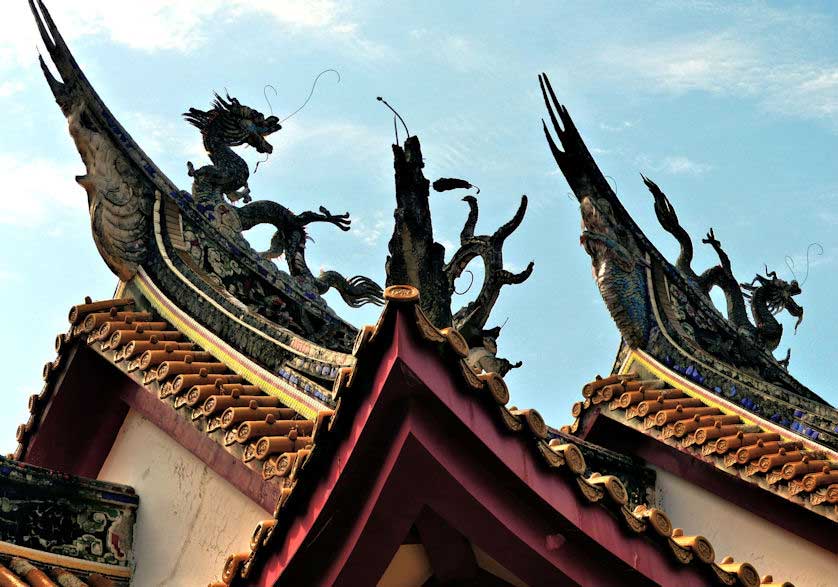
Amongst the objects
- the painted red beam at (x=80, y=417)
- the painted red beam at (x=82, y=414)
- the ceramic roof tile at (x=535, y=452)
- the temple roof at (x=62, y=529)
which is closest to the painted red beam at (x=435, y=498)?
the ceramic roof tile at (x=535, y=452)

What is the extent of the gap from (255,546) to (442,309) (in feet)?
7.77

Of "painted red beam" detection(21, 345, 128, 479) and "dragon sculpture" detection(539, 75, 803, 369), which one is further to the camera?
"dragon sculpture" detection(539, 75, 803, 369)

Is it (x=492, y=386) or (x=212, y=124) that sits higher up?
(x=212, y=124)

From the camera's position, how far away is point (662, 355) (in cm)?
990

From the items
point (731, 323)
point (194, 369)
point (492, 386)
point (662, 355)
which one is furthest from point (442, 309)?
point (731, 323)

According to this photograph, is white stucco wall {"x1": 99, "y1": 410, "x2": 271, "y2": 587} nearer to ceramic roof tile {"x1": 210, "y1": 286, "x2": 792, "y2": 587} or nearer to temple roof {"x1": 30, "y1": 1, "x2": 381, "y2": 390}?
temple roof {"x1": 30, "y1": 1, "x2": 381, "y2": 390}

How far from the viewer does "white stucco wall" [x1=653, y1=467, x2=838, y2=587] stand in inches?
312

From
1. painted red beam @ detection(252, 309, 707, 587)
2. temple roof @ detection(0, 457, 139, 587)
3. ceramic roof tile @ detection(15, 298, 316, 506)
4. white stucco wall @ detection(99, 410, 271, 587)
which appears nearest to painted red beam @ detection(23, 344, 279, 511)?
ceramic roof tile @ detection(15, 298, 316, 506)

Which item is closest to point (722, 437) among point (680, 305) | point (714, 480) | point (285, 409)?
point (714, 480)

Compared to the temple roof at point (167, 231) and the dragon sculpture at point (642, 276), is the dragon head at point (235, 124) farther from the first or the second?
the dragon sculpture at point (642, 276)

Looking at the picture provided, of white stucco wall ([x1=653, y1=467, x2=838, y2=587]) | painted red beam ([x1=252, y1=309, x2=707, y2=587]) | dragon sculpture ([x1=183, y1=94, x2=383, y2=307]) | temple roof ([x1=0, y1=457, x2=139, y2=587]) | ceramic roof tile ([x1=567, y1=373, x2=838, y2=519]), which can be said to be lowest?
temple roof ([x1=0, y1=457, x2=139, y2=587])

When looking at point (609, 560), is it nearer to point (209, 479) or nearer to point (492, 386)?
point (492, 386)

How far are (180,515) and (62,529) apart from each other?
0.64 m

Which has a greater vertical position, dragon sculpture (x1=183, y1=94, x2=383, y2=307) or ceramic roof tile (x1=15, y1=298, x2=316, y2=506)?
dragon sculpture (x1=183, y1=94, x2=383, y2=307)
